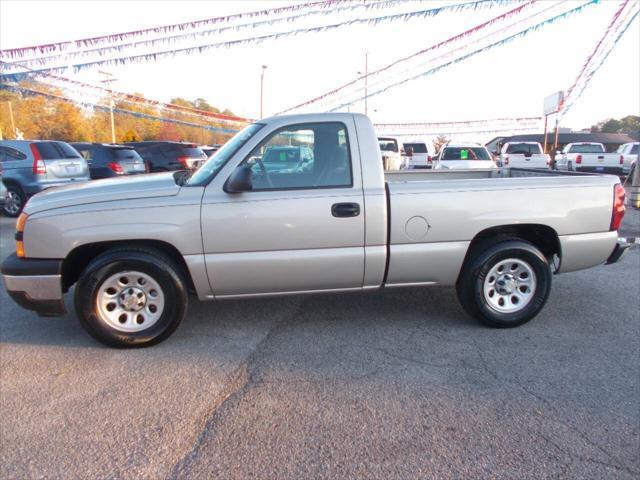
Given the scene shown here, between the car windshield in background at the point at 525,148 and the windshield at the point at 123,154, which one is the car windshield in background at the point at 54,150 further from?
the car windshield in background at the point at 525,148

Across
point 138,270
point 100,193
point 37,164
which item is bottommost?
point 138,270

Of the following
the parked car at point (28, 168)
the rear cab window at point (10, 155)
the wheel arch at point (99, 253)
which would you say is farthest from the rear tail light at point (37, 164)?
the wheel arch at point (99, 253)

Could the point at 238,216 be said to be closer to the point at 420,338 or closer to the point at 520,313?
the point at 420,338

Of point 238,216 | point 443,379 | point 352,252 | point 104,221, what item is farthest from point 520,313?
point 104,221

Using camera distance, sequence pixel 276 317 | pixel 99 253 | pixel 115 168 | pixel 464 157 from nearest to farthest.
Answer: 1. pixel 99 253
2. pixel 276 317
3. pixel 115 168
4. pixel 464 157

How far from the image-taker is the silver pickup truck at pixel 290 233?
3789 millimetres

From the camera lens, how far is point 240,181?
3693 mm

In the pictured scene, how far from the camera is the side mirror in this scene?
3691 millimetres

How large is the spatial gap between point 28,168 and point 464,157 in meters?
12.3

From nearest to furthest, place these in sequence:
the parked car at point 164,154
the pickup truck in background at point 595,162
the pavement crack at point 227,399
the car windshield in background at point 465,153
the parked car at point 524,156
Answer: the pavement crack at point 227,399, the car windshield in background at point 465,153, the parked car at point 164,154, the parked car at point 524,156, the pickup truck in background at point 595,162

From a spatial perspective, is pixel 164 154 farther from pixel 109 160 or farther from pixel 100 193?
pixel 100 193

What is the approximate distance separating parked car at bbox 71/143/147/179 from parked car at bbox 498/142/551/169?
43.0ft

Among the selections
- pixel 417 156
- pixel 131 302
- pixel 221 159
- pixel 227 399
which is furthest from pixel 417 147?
pixel 227 399

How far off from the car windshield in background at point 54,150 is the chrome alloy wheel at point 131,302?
8.48 meters
